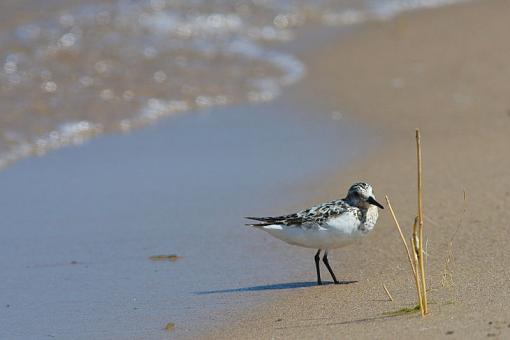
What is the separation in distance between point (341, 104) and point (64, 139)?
126 inches

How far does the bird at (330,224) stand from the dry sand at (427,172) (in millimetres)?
276

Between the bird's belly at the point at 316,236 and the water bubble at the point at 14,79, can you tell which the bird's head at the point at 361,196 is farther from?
the water bubble at the point at 14,79

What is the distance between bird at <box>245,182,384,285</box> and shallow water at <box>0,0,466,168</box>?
13.4 feet

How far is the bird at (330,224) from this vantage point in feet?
21.2

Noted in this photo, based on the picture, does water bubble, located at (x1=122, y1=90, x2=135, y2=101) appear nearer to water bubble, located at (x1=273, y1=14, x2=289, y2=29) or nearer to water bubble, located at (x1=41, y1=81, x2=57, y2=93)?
water bubble, located at (x1=41, y1=81, x2=57, y2=93)

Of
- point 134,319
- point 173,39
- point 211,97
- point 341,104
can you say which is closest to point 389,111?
point 341,104

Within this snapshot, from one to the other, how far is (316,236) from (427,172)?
254cm

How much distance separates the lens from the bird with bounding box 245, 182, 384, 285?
6465mm

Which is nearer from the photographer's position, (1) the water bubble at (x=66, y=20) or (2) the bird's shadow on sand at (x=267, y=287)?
(2) the bird's shadow on sand at (x=267, y=287)

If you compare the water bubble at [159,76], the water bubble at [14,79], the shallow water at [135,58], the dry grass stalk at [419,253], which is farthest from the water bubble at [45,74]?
the dry grass stalk at [419,253]

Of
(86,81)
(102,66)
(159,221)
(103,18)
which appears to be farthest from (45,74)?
(159,221)

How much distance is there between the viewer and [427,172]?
871 cm

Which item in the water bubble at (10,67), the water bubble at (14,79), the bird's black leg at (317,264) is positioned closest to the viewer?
the bird's black leg at (317,264)

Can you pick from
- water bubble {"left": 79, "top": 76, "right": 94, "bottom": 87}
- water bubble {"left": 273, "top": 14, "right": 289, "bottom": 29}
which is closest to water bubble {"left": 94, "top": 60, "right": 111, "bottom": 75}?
water bubble {"left": 79, "top": 76, "right": 94, "bottom": 87}
